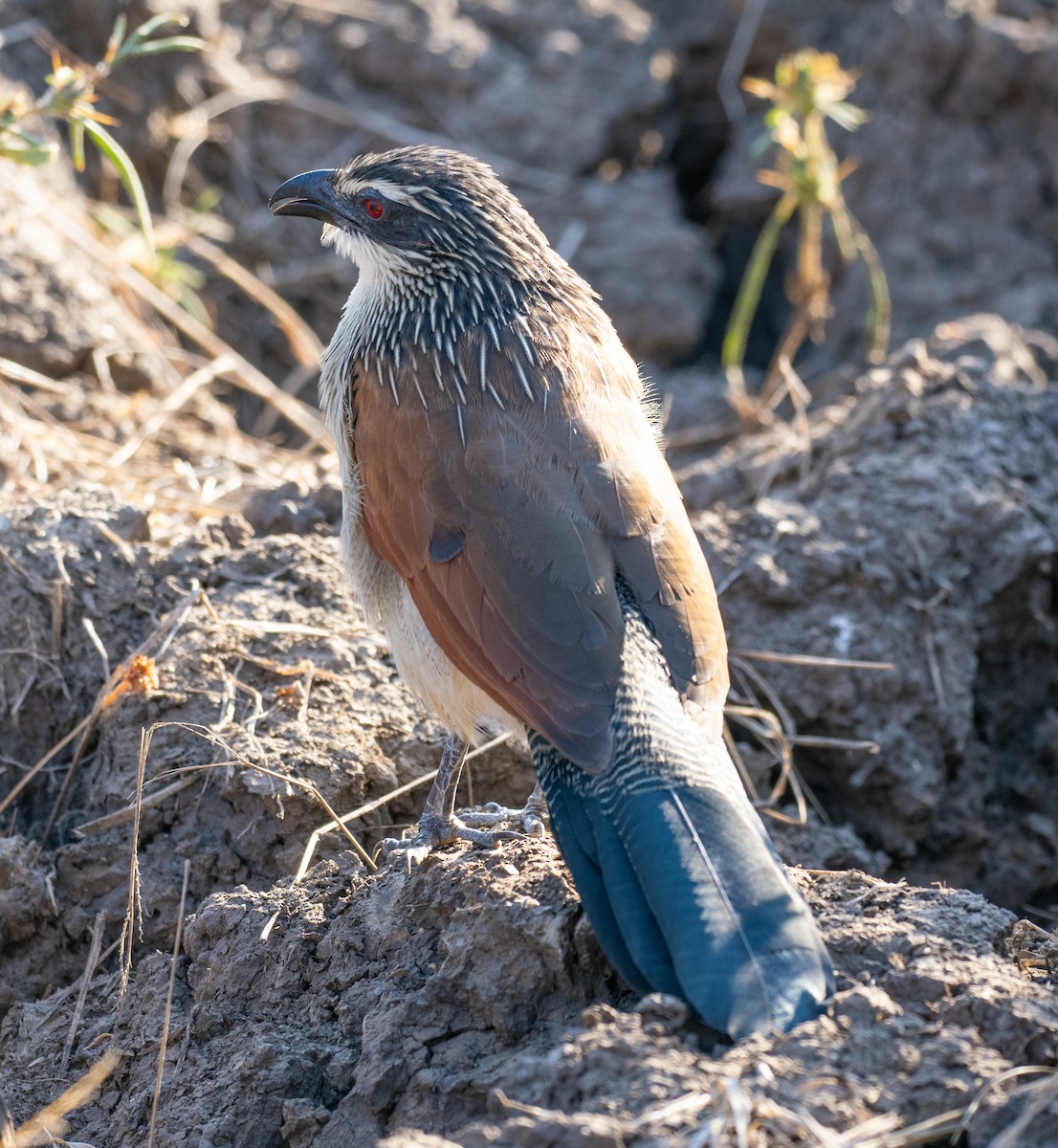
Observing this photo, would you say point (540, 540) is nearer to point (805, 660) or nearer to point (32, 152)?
point (805, 660)

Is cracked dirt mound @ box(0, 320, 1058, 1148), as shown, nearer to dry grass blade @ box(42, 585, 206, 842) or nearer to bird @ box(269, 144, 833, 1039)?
dry grass blade @ box(42, 585, 206, 842)

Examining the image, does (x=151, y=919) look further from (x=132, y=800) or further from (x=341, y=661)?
(x=341, y=661)

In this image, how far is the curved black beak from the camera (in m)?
4.30

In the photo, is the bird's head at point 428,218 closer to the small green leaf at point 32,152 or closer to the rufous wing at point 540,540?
the rufous wing at point 540,540

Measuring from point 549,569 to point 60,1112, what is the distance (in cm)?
154

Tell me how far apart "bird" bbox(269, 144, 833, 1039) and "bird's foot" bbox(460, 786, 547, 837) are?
9 cm

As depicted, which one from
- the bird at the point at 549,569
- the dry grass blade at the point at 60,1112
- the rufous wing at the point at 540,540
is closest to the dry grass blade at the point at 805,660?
the bird at the point at 549,569

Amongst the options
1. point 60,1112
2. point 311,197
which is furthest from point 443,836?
point 311,197

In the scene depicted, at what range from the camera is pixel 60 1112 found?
259cm

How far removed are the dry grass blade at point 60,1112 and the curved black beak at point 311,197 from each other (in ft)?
8.54

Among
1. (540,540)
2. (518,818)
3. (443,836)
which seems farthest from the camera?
(518,818)

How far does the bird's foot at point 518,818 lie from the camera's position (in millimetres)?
3510

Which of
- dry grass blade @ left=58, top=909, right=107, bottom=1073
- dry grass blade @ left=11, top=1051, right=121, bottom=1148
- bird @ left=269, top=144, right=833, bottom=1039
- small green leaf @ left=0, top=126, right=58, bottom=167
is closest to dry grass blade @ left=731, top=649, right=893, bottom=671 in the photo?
bird @ left=269, top=144, right=833, bottom=1039

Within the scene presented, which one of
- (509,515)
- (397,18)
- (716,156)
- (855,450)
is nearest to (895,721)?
(855,450)
